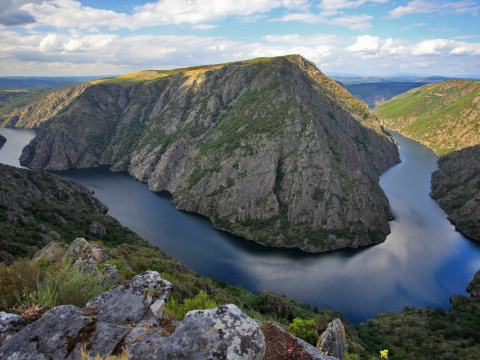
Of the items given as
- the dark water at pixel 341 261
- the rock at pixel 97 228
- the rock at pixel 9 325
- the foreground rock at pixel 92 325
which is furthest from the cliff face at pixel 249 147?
the rock at pixel 9 325

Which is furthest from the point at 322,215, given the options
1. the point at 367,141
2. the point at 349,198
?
the point at 367,141

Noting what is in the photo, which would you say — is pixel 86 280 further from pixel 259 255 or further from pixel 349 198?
pixel 349 198

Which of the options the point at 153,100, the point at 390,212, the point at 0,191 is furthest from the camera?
the point at 153,100

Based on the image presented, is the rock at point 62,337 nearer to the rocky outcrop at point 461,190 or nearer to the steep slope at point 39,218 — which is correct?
the steep slope at point 39,218

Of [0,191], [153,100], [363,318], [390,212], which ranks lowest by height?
[363,318]

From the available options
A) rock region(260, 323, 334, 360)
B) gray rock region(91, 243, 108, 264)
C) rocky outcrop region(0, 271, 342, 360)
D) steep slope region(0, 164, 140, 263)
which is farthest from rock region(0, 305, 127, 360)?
steep slope region(0, 164, 140, 263)

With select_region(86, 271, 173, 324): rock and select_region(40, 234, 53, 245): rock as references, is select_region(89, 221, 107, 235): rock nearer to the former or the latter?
select_region(40, 234, 53, 245): rock

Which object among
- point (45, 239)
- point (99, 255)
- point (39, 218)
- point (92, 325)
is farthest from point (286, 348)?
point (39, 218)
